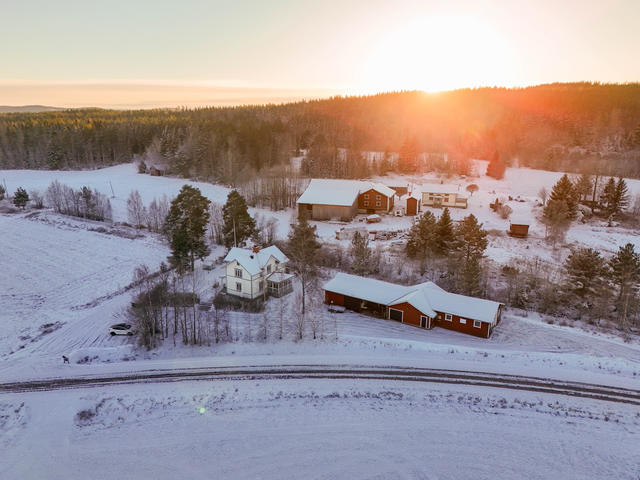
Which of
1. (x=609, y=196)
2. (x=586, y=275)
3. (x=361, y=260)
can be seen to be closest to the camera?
(x=586, y=275)

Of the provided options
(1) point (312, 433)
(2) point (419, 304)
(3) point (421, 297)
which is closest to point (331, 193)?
(3) point (421, 297)

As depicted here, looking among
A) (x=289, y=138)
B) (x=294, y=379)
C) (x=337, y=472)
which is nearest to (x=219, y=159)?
(x=289, y=138)

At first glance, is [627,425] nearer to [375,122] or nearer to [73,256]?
[73,256]

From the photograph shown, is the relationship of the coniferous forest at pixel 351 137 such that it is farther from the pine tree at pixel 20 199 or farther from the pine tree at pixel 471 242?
the pine tree at pixel 471 242

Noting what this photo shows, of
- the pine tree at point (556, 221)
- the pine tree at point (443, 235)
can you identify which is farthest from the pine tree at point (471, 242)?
the pine tree at point (556, 221)

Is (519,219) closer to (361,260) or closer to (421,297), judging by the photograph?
(361,260)

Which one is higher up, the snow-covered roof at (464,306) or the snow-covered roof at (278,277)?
the snow-covered roof at (278,277)
